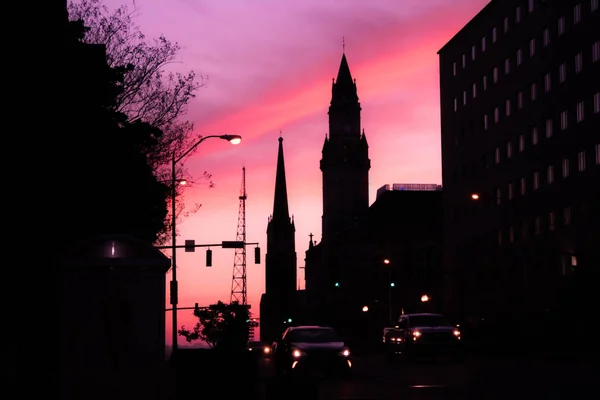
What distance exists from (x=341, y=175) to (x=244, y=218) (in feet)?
86.8

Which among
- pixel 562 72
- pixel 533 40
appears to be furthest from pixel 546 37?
pixel 562 72

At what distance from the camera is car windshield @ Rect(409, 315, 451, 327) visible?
3819 cm

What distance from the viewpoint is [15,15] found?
18.1 meters

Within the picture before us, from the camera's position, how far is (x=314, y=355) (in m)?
29.0

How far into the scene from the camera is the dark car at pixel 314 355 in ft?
94.5

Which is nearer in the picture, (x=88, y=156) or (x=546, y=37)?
(x=88, y=156)

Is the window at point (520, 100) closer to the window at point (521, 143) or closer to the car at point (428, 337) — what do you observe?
the window at point (521, 143)

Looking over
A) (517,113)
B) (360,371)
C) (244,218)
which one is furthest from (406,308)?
(360,371)

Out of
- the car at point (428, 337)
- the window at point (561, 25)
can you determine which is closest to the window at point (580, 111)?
the window at point (561, 25)

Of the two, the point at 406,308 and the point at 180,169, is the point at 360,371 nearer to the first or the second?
the point at 180,169

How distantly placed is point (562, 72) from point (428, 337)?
137 ft

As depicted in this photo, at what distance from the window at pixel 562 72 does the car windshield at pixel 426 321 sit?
39928 millimetres

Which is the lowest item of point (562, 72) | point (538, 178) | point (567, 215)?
point (567, 215)

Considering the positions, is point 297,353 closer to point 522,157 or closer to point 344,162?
point 522,157
